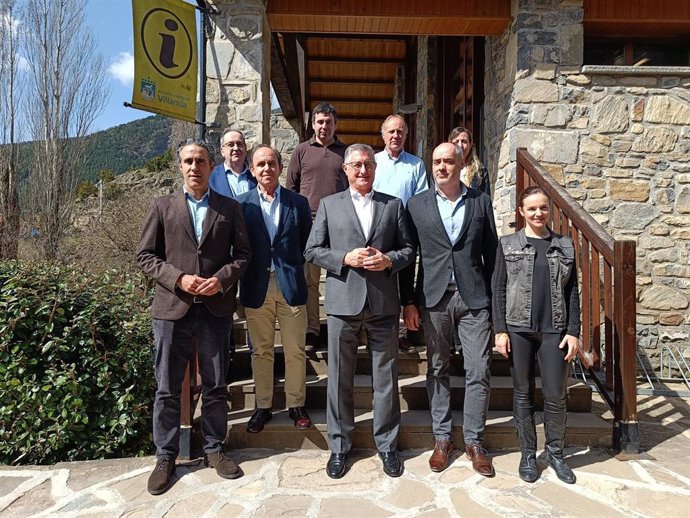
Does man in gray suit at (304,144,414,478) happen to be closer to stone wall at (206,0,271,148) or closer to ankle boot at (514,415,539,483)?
ankle boot at (514,415,539,483)

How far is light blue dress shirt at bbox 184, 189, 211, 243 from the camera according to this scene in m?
2.55

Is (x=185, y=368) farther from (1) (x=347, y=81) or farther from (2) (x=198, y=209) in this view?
(1) (x=347, y=81)

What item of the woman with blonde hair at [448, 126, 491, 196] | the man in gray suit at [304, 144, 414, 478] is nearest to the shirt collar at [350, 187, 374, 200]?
the man in gray suit at [304, 144, 414, 478]

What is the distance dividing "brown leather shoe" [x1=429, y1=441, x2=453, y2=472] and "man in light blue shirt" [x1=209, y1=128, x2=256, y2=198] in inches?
76.0

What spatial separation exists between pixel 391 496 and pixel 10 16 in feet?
38.4

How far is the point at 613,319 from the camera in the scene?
2.99 m

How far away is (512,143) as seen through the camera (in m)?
4.52

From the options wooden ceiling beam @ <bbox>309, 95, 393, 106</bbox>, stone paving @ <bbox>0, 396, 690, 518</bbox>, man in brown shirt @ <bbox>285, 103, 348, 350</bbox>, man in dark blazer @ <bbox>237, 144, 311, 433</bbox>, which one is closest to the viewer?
stone paving @ <bbox>0, 396, 690, 518</bbox>

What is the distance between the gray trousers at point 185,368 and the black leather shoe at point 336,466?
1.95 feet

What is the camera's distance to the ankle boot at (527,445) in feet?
8.39

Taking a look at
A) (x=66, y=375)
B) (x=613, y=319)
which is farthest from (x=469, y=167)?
(x=66, y=375)

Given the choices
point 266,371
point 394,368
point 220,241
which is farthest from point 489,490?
point 220,241

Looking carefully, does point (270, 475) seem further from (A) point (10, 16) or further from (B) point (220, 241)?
(A) point (10, 16)

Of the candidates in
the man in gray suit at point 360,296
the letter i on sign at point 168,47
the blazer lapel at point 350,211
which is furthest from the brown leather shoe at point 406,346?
the letter i on sign at point 168,47
